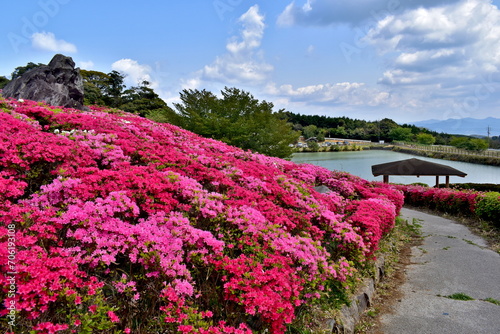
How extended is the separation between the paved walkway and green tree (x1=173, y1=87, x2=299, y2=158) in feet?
38.7

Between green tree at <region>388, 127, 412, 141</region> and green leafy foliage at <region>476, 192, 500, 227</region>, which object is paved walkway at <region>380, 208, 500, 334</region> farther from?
green tree at <region>388, 127, 412, 141</region>

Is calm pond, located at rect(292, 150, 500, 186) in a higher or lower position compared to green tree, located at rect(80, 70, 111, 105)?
lower

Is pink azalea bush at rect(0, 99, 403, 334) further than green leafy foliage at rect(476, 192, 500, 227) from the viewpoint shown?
No

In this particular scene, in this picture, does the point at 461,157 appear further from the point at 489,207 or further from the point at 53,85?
the point at 53,85

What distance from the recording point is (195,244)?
331 centimetres

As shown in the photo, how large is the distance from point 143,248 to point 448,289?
231 inches

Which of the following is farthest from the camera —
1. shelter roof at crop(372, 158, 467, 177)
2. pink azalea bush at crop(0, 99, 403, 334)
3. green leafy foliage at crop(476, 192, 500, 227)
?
shelter roof at crop(372, 158, 467, 177)

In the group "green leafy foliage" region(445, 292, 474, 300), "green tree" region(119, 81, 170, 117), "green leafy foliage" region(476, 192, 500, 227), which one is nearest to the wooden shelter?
"green leafy foliage" region(476, 192, 500, 227)

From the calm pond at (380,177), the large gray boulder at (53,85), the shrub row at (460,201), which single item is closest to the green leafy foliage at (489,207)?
the shrub row at (460,201)

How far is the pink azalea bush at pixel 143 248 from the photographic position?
234cm

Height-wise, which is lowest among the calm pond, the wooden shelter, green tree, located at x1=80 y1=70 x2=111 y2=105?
the calm pond

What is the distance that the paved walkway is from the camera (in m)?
4.52

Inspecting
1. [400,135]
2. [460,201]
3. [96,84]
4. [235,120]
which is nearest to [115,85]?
[96,84]

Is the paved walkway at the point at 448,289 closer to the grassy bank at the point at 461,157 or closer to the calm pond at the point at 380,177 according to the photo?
the calm pond at the point at 380,177
